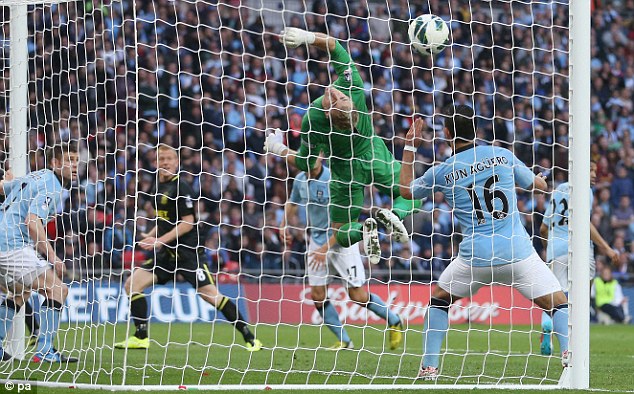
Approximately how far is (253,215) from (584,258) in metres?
11.3

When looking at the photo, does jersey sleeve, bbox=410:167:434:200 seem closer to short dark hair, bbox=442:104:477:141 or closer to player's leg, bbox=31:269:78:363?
short dark hair, bbox=442:104:477:141

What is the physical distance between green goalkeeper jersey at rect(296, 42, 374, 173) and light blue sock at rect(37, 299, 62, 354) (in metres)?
2.63

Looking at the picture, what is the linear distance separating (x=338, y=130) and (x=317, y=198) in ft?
8.72

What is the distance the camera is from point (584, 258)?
7508mm

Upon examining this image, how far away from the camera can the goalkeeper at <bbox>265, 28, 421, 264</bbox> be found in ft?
30.0

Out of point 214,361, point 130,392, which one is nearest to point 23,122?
point 214,361

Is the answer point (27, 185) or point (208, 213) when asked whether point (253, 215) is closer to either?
point (208, 213)

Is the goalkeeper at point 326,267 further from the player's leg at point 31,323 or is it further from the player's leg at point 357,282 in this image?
the player's leg at point 31,323

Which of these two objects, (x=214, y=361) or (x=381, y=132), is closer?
(x=214, y=361)

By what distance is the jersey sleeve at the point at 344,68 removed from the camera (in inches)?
359

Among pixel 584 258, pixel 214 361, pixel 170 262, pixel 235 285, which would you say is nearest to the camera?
pixel 584 258

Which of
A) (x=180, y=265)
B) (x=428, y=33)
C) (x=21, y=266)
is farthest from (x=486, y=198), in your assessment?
(x=180, y=265)

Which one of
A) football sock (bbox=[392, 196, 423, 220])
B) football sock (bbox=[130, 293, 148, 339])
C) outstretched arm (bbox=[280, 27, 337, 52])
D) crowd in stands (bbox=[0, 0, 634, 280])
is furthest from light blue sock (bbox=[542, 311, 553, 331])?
crowd in stands (bbox=[0, 0, 634, 280])

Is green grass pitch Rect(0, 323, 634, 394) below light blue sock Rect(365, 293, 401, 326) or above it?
above
